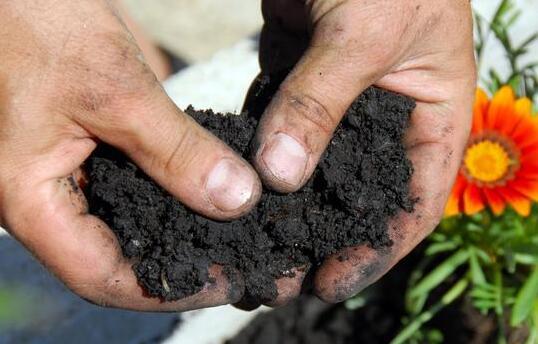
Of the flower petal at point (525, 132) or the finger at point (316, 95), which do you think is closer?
the finger at point (316, 95)

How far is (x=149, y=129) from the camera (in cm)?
138

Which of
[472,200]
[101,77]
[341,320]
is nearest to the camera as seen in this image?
[101,77]

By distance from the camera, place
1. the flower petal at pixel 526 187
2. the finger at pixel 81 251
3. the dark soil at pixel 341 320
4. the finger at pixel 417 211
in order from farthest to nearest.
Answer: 1. the dark soil at pixel 341 320
2. the flower petal at pixel 526 187
3. the finger at pixel 417 211
4. the finger at pixel 81 251

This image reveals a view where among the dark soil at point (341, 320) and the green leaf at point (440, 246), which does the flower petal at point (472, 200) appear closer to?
the green leaf at point (440, 246)

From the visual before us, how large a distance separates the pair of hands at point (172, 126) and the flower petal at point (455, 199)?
0.31 meters

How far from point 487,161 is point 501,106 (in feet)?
0.49

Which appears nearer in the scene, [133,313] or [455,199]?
[455,199]

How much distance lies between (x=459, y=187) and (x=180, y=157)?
34.5 inches

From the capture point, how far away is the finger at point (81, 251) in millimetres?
1446

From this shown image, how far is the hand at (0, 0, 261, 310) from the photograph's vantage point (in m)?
1.35

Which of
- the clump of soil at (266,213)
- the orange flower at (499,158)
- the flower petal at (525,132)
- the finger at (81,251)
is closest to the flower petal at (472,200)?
the orange flower at (499,158)

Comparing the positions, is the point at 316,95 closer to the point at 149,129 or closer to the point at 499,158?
the point at 149,129

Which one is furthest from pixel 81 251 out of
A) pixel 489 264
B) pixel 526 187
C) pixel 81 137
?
pixel 489 264

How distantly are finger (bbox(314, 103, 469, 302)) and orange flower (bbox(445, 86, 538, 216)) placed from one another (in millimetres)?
310
